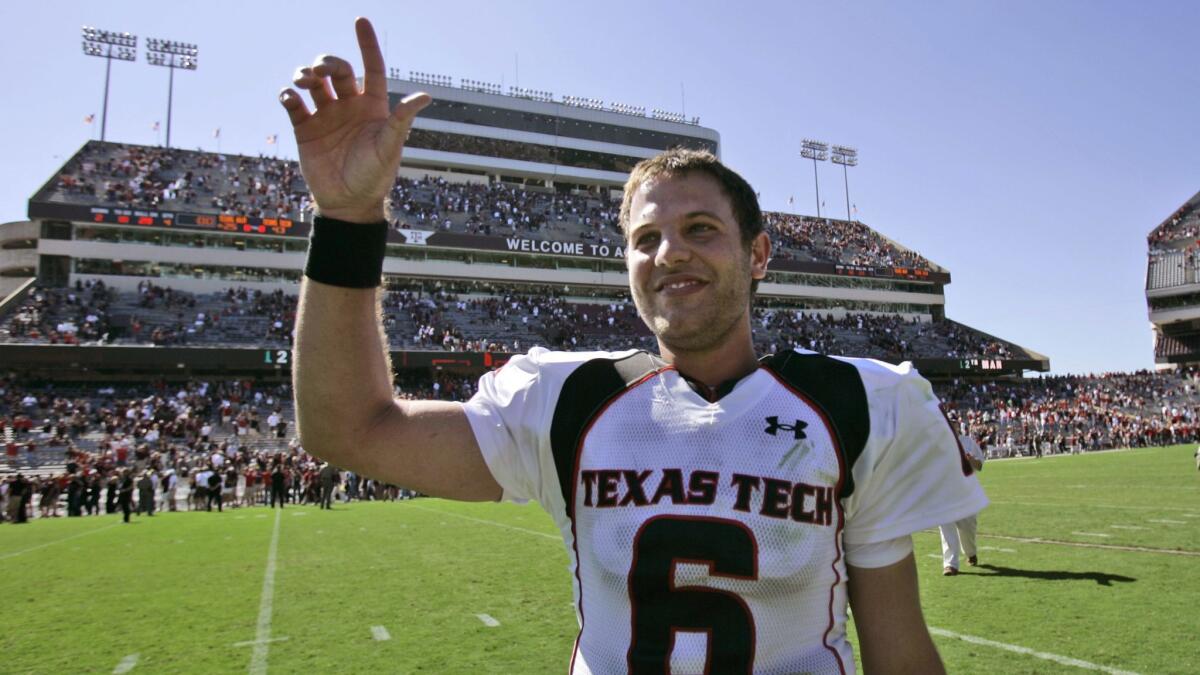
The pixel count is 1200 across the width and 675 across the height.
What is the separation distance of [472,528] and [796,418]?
13.4 metres

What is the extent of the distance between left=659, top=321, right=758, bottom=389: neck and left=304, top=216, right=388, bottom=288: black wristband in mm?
780

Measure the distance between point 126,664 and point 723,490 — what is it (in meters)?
5.91

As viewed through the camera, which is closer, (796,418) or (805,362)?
(796,418)

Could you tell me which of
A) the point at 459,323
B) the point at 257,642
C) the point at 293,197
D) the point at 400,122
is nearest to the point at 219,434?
the point at 459,323

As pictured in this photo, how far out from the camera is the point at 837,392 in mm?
1857

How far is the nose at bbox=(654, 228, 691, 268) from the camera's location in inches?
73.0

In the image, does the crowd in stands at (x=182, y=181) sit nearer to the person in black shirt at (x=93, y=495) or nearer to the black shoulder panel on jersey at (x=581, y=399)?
the person in black shirt at (x=93, y=495)

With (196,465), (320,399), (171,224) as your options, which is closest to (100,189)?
(171,224)

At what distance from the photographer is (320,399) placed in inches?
65.6

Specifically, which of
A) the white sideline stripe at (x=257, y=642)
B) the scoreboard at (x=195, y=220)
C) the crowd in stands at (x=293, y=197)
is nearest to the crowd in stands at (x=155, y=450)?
the scoreboard at (x=195, y=220)

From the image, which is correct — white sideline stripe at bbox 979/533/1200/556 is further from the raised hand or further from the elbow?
the raised hand

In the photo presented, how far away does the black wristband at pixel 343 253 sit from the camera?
5.41ft

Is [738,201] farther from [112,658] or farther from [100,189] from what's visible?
[100,189]

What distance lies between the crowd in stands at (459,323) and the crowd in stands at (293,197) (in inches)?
194
